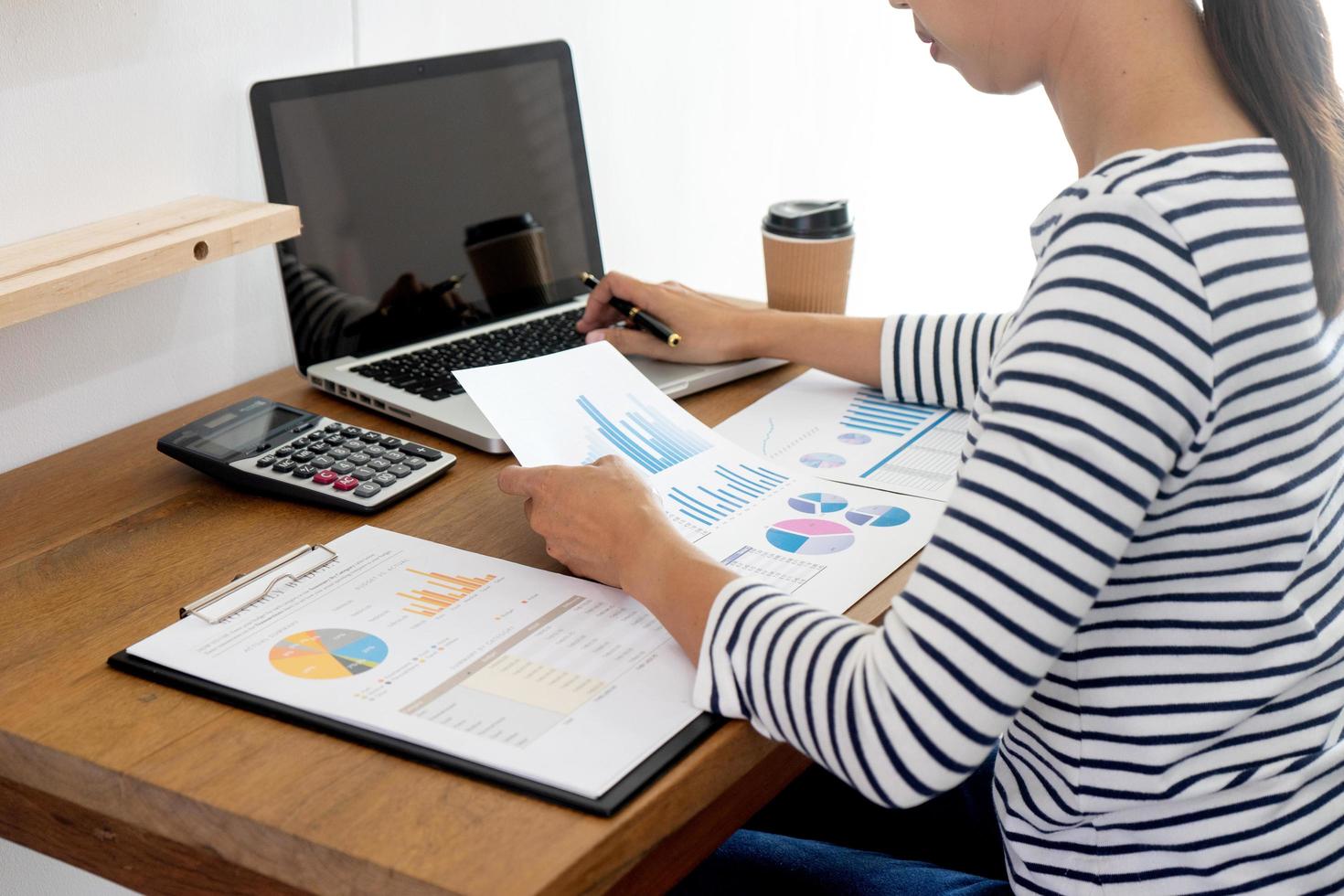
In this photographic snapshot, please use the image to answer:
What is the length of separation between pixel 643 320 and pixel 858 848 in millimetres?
535

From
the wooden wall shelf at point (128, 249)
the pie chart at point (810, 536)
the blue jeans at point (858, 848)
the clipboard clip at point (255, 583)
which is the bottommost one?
the blue jeans at point (858, 848)

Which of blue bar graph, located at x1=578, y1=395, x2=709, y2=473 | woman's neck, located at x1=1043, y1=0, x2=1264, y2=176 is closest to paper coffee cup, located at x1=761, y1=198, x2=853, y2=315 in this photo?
blue bar graph, located at x1=578, y1=395, x2=709, y2=473

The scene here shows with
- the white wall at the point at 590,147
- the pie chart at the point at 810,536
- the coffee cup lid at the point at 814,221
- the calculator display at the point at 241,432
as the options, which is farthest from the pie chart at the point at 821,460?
the white wall at the point at 590,147

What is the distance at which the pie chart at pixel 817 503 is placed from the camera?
934 millimetres

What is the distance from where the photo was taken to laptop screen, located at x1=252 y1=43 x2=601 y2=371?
1175 mm

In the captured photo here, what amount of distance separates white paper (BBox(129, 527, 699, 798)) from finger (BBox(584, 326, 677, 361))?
0.41 meters

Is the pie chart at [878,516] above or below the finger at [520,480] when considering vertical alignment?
below

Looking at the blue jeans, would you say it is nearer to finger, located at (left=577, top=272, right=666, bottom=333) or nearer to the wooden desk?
the wooden desk

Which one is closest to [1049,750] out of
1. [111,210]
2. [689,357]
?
[689,357]

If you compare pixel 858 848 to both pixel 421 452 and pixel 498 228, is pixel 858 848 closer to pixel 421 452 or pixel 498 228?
pixel 421 452

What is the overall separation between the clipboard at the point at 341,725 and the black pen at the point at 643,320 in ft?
1.57

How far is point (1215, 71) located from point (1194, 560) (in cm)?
28

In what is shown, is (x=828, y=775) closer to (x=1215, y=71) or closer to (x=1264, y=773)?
(x=1264, y=773)

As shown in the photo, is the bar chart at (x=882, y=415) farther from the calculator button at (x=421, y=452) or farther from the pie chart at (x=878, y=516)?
the calculator button at (x=421, y=452)
